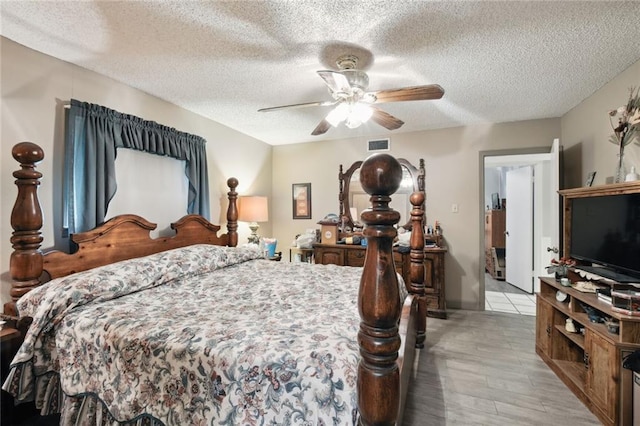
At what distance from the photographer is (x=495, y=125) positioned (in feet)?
12.1

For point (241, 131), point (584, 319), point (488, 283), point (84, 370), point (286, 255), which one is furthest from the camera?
point (488, 283)

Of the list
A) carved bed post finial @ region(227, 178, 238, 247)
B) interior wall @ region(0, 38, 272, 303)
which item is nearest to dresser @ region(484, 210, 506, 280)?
carved bed post finial @ region(227, 178, 238, 247)

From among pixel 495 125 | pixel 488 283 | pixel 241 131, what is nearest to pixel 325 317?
pixel 241 131

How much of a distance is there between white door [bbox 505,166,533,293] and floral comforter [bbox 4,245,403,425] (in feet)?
12.9

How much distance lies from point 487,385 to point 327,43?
264 cm

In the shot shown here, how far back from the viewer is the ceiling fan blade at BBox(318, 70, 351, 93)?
1767 mm

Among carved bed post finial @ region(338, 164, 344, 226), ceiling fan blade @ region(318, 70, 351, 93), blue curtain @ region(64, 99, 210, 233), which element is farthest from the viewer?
carved bed post finial @ region(338, 164, 344, 226)

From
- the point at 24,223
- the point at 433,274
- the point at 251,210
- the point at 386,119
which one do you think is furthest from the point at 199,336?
the point at 433,274

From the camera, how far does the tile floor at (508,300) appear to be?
12.6ft

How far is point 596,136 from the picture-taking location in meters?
2.73

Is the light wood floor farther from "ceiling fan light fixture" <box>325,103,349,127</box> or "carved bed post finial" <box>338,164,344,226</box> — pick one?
"ceiling fan light fixture" <box>325,103,349,127</box>

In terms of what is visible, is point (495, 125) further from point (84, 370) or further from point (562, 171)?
point (84, 370)

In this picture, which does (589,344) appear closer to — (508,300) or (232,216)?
(508,300)

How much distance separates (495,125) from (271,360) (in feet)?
12.7
